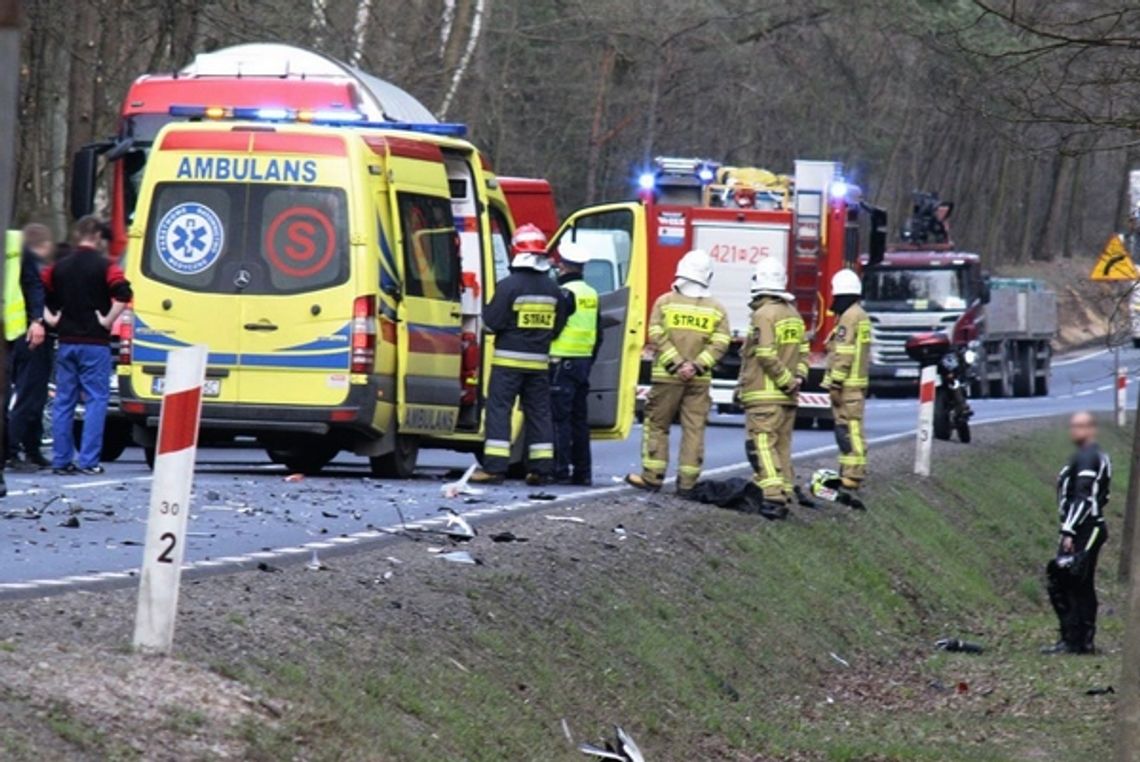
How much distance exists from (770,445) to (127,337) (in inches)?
188

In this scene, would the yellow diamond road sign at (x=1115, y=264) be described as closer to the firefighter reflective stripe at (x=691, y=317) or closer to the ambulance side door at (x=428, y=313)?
the firefighter reflective stripe at (x=691, y=317)

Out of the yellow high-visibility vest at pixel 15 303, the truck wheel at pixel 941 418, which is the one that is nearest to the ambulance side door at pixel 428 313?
the yellow high-visibility vest at pixel 15 303

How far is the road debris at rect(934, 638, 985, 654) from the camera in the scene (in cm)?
1719

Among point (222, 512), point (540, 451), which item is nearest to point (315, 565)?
point (222, 512)

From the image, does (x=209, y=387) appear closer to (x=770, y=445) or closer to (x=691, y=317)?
(x=691, y=317)

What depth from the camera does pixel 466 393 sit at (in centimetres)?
1806

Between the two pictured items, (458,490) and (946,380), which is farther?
(946,380)

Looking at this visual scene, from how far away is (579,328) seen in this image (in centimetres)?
1756

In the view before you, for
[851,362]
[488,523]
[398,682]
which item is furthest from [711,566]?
[398,682]

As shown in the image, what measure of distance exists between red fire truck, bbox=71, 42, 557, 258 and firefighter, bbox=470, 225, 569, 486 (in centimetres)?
319

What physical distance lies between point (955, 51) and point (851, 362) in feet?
17.1

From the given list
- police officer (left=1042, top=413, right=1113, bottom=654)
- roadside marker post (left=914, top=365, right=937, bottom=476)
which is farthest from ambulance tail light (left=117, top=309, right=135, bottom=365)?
roadside marker post (left=914, top=365, right=937, bottom=476)

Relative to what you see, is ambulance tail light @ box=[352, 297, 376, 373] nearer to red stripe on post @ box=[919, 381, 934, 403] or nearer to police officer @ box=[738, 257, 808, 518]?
police officer @ box=[738, 257, 808, 518]

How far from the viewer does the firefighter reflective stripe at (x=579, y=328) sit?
17484 millimetres
